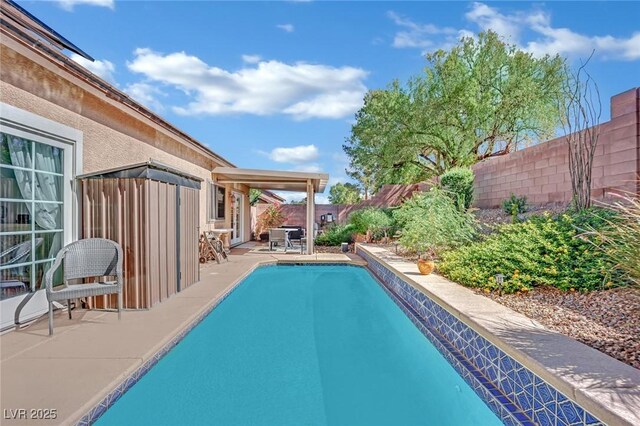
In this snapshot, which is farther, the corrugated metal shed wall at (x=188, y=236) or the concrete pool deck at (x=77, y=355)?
the corrugated metal shed wall at (x=188, y=236)

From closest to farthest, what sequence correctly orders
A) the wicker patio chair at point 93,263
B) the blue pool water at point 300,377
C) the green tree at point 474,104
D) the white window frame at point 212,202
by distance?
the blue pool water at point 300,377
the wicker patio chair at point 93,263
the white window frame at point 212,202
the green tree at point 474,104

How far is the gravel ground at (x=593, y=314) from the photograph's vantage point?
3.70 meters

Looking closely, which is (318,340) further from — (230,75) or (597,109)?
(230,75)

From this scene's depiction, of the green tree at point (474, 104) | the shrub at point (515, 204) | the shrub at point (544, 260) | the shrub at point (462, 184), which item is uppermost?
the green tree at point (474, 104)

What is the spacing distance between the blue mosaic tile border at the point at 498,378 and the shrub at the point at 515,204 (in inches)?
239

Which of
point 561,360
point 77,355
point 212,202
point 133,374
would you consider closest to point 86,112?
point 77,355

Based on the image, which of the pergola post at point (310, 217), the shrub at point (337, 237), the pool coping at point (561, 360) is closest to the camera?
the pool coping at point (561, 360)

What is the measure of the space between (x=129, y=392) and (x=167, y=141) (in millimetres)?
7654

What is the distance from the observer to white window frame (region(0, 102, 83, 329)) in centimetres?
465

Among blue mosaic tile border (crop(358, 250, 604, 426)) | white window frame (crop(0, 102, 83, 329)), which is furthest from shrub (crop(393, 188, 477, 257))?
white window frame (crop(0, 102, 83, 329))

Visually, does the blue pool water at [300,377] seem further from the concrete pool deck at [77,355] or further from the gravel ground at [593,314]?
the gravel ground at [593,314]

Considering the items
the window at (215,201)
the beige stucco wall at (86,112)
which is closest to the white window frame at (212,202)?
the window at (215,201)

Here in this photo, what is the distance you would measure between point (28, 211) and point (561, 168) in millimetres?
11228

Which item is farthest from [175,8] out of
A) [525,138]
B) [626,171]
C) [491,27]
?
[525,138]
